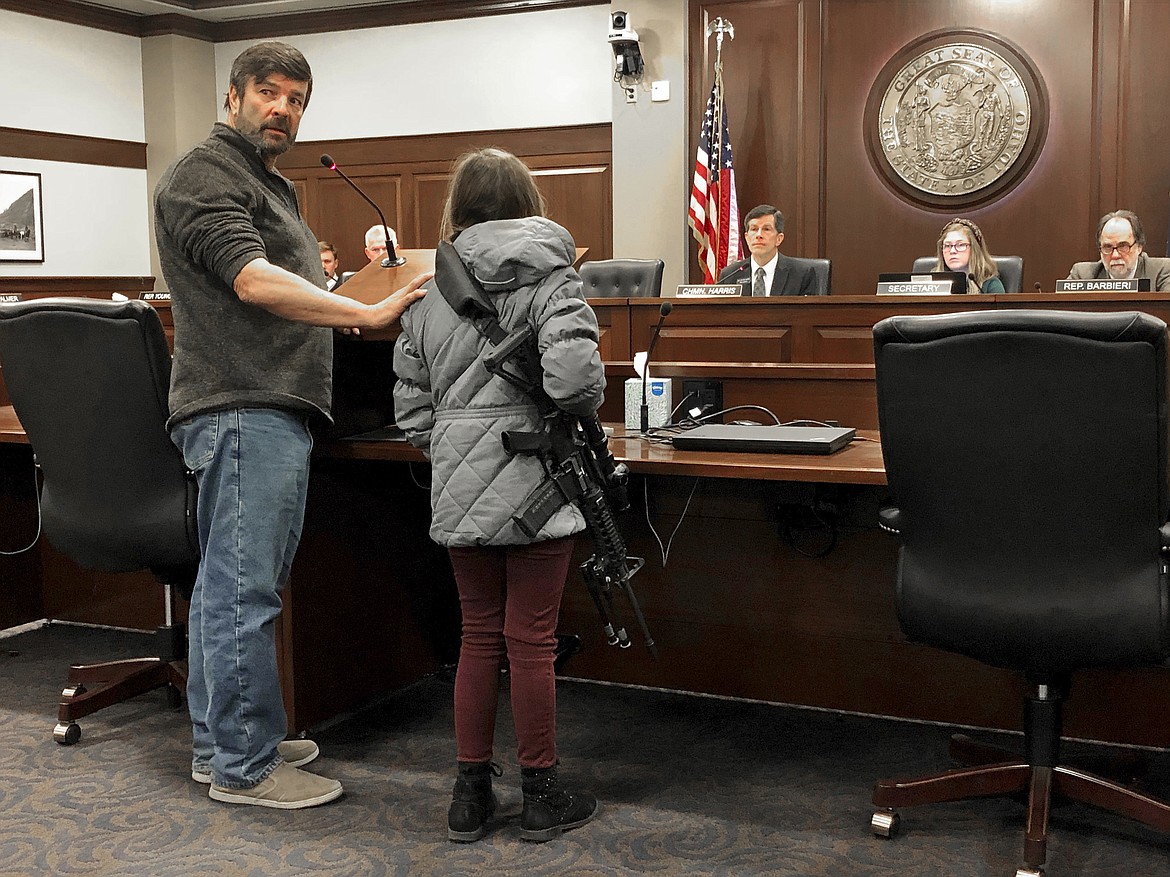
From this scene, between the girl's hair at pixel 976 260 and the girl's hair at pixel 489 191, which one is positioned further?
the girl's hair at pixel 976 260

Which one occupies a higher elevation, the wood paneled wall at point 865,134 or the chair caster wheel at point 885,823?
the wood paneled wall at point 865,134

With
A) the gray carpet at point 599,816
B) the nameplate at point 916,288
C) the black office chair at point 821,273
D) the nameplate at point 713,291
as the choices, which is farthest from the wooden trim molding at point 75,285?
the nameplate at point 916,288

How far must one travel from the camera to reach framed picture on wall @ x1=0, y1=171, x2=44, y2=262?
7.69 m

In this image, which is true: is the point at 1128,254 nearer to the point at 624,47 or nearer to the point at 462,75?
the point at 624,47

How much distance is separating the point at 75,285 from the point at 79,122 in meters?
1.11

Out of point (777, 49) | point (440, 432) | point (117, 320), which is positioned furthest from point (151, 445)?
point (777, 49)

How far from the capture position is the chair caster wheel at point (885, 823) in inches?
86.2

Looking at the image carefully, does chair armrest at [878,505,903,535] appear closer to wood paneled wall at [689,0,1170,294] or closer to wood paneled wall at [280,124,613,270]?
wood paneled wall at [689,0,1170,294]

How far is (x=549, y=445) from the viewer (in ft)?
6.79

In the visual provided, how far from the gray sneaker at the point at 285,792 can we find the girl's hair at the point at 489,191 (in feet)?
3.66

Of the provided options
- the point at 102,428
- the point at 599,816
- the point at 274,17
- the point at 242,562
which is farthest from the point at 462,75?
the point at 599,816

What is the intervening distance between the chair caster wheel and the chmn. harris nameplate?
199 inches

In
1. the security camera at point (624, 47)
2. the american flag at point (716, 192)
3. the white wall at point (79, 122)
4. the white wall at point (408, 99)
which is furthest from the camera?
the white wall at point (79, 122)

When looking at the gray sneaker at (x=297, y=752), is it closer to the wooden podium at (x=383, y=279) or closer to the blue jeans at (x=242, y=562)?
the blue jeans at (x=242, y=562)
